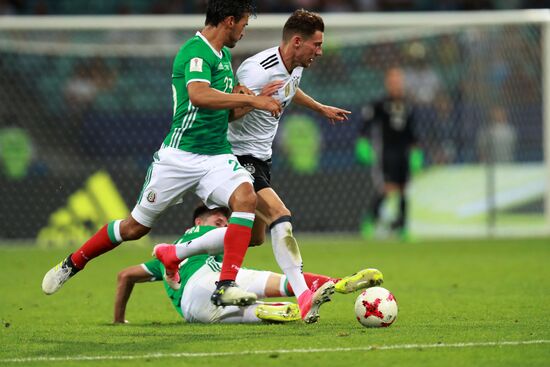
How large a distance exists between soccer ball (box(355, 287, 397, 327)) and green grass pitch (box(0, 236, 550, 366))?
0.29 ft

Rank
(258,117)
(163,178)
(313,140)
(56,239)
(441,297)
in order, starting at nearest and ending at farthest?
(163,178) → (258,117) → (441,297) → (56,239) → (313,140)

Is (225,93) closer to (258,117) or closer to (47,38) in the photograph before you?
(258,117)

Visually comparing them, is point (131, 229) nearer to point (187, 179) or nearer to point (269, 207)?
point (187, 179)

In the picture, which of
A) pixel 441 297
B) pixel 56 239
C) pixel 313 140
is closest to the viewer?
pixel 441 297

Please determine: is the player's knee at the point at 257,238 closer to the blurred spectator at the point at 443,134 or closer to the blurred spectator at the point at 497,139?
the blurred spectator at the point at 443,134

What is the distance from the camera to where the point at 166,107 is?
15.6 m

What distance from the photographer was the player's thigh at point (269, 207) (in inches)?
275

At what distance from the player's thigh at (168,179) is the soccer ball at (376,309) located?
4.23ft

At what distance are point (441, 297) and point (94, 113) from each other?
797cm

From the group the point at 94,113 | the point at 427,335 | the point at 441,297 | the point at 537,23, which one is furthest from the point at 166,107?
the point at 427,335

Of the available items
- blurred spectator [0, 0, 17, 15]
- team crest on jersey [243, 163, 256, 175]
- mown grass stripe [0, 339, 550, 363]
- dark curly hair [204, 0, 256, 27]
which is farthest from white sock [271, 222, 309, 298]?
blurred spectator [0, 0, 17, 15]

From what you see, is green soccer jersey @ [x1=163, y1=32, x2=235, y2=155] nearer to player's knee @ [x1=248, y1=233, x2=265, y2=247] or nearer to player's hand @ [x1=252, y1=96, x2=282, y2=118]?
player's hand @ [x1=252, y1=96, x2=282, y2=118]

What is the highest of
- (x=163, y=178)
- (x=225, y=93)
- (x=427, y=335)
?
(x=225, y=93)

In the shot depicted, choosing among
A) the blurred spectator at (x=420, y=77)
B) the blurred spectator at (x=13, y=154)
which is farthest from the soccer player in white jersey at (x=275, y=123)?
the blurred spectator at (x=420, y=77)
